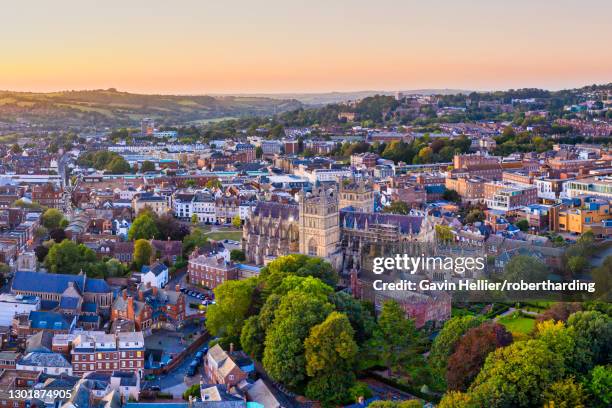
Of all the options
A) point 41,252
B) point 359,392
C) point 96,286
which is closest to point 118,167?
point 41,252

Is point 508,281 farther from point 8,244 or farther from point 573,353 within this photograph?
point 8,244

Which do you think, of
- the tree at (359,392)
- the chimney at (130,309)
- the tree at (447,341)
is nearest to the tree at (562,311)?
the tree at (447,341)

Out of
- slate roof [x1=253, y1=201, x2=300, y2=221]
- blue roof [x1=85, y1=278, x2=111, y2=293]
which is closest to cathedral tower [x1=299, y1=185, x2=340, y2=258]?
slate roof [x1=253, y1=201, x2=300, y2=221]

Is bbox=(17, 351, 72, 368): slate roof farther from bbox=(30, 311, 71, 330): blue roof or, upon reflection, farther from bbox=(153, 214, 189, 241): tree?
bbox=(153, 214, 189, 241): tree

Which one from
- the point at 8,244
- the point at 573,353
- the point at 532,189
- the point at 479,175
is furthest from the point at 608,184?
the point at 8,244

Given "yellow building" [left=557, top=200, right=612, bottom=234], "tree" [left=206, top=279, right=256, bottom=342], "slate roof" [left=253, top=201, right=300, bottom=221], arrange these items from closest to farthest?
"tree" [left=206, top=279, right=256, bottom=342]
"slate roof" [left=253, top=201, right=300, bottom=221]
"yellow building" [left=557, top=200, right=612, bottom=234]

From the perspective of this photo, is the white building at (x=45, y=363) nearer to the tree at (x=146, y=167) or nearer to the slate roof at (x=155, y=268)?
the slate roof at (x=155, y=268)
